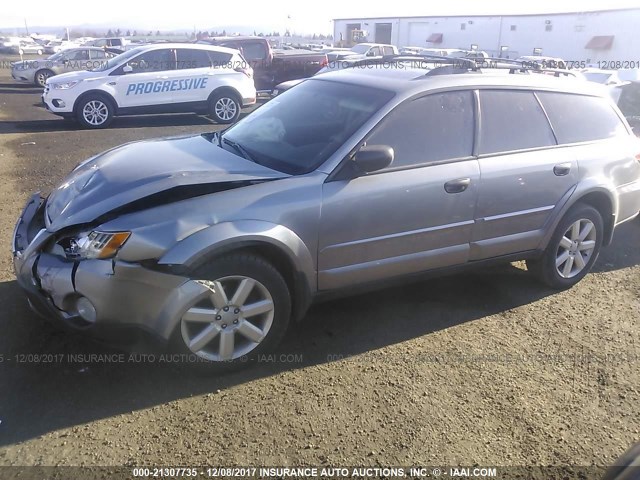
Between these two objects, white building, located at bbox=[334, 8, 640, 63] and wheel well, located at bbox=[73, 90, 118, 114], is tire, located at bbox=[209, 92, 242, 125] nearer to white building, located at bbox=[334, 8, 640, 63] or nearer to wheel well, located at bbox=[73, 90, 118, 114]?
wheel well, located at bbox=[73, 90, 118, 114]

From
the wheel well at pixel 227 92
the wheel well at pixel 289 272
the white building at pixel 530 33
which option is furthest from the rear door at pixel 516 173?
the white building at pixel 530 33

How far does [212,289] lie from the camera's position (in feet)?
10.4

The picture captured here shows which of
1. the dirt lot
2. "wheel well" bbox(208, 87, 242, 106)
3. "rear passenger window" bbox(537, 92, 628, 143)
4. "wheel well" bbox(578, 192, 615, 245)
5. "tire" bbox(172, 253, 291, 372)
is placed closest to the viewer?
the dirt lot

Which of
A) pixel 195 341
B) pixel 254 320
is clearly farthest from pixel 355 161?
pixel 195 341

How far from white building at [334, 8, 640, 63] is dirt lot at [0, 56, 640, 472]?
2650cm

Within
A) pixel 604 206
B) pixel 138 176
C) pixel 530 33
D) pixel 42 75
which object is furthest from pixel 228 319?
pixel 530 33

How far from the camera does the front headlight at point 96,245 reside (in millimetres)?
3014

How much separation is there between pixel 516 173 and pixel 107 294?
294 centimetres

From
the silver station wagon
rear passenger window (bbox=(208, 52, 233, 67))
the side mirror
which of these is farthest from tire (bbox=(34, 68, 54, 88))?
the side mirror

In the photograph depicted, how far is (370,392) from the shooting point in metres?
3.31

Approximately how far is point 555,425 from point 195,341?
2044mm

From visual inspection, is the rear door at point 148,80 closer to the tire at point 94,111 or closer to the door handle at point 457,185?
the tire at point 94,111

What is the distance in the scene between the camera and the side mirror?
3523mm

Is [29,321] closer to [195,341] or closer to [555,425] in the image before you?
[195,341]
